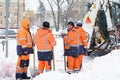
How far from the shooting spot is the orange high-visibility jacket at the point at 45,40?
11.5m

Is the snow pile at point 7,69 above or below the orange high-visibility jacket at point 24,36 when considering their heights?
below

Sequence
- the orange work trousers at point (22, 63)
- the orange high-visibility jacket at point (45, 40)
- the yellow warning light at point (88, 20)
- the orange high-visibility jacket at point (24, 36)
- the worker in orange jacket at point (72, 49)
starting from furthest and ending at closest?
the yellow warning light at point (88, 20), the worker in orange jacket at point (72, 49), the orange work trousers at point (22, 63), the orange high-visibility jacket at point (24, 36), the orange high-visibility jacket at point (45, 40)

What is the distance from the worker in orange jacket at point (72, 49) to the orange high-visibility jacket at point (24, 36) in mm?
1363

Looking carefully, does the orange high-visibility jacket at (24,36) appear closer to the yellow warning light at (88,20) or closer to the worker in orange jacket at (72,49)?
the worker in orange jacket at (72,49)

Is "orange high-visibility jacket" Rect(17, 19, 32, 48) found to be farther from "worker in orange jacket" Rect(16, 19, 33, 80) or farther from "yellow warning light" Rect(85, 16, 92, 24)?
"yellow warning light" Rect(85, 16, 92, 24)

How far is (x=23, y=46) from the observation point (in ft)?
38.3

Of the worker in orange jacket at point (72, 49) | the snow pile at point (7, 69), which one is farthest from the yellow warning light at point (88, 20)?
the snow pile at point (7, 69)

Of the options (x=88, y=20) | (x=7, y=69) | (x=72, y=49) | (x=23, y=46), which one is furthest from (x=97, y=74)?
(x=88, y=20)

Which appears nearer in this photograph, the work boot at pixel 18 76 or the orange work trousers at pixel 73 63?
the work boot at pixel 18 76

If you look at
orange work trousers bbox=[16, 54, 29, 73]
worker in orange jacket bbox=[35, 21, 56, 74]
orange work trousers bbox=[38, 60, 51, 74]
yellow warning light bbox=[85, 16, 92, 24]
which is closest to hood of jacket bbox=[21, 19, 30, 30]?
worker in orange jacket bbox=[35, 21, 56, 74]

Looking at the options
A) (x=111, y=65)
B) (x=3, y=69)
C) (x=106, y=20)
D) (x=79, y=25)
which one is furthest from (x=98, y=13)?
(x=111, y=65)

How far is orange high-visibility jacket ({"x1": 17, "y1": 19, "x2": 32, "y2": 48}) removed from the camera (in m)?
11.7

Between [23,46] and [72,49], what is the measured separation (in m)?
1.79

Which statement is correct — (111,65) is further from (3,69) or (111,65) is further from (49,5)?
(49,5)
